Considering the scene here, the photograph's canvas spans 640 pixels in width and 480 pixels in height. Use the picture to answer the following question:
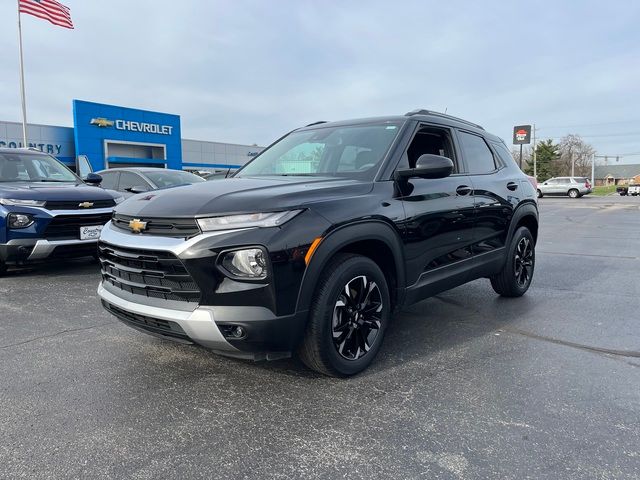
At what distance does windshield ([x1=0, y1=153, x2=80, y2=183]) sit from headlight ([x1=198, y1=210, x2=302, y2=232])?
540 centimetres

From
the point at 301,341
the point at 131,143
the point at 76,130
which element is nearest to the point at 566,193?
the point at 131,143

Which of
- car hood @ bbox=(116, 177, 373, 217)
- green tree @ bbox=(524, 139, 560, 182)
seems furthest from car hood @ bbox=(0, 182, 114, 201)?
green tree @ bbox=(524, 139, 560, 182)

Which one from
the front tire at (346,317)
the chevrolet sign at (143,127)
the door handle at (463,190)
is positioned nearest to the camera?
the front tire at (346,317)

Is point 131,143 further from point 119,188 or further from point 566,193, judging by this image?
point 566,193

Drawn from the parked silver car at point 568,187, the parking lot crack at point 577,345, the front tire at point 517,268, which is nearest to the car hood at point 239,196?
the parking lot crack at point 577,345

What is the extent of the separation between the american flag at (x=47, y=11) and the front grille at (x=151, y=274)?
20.6 m

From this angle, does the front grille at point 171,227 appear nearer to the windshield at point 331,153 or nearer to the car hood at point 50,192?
the windshield at point 331,153

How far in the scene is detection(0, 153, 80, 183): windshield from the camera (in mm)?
6742

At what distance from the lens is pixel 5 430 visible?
99.2 inches

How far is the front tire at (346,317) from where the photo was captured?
2.87 metres

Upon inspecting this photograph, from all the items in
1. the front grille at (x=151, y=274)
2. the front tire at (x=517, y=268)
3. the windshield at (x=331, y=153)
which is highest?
the windshield at (x=331, y=153)

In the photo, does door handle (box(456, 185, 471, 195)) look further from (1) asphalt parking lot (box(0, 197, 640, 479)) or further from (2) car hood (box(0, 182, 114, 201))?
(2) car hood (box(0, 182, 114, 201))

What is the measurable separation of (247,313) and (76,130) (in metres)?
32.5

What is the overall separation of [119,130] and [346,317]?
111 ft
